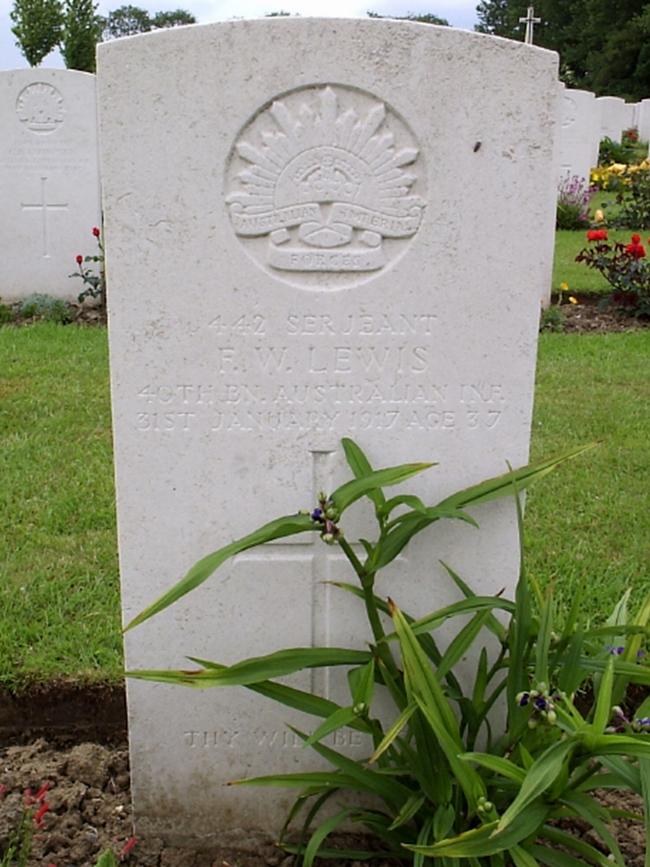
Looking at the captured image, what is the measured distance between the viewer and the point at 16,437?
4879mm

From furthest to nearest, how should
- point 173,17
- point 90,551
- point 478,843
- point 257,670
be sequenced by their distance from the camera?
point 173,17, point 90,551, point 257,670, point 478,843

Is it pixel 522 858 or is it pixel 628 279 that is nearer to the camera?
pixel 522 858

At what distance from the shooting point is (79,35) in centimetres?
2556

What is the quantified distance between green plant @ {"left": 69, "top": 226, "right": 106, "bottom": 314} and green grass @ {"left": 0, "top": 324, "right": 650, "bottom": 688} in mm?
1383

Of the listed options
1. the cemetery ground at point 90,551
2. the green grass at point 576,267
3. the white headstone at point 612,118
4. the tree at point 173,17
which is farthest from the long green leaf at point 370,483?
the tree at point 173,17

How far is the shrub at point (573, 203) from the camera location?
1271 centimetres

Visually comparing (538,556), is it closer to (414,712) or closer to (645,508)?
(645,508)

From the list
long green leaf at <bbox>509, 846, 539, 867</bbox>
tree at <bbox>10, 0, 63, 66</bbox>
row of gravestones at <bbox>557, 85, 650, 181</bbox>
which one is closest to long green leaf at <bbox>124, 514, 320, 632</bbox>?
long green leaf at <bbox>509, 846, 539, 867</bbox>

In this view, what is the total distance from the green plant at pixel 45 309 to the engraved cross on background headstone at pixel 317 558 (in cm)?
564

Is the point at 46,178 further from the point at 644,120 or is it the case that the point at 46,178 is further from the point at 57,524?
the point at 644,120

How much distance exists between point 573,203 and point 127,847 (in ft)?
39.8

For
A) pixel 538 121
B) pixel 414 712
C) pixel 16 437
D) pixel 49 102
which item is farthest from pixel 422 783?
pixel 49 102

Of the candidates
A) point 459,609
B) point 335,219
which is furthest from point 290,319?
point 459,609

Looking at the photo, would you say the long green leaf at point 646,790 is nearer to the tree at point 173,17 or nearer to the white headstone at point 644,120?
the white headstone at point 644,120
